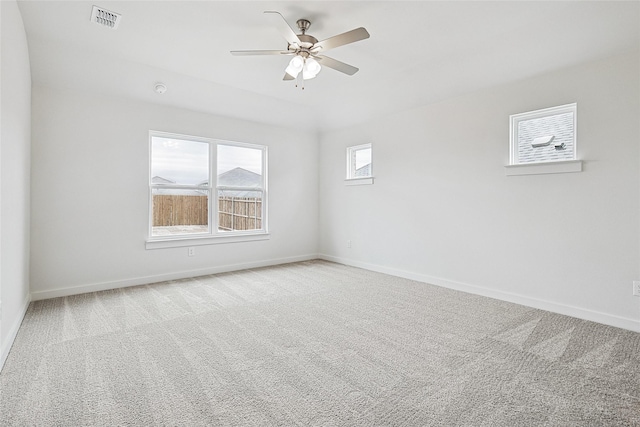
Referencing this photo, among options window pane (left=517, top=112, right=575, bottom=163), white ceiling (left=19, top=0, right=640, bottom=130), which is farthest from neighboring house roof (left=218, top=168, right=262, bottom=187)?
window pane (left=517, top=112, right=575, bottom=163)

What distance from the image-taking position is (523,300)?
3480mm

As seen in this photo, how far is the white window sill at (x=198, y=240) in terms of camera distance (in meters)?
4.33

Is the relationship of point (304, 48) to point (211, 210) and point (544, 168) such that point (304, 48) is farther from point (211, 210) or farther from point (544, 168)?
point (211, 210)

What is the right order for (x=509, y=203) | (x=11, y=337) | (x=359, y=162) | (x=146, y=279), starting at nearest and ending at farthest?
1. (x=11, y=337)
2. (x=509, y=203)
3. (x=146, y=279)
4. (x=359, y=162)

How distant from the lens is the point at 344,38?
254 cm

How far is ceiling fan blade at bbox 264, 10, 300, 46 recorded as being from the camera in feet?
8.25

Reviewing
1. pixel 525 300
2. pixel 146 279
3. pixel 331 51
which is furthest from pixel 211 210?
pixel 525 300

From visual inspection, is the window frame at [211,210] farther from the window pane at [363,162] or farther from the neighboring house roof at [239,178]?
the window pane at [363,162]

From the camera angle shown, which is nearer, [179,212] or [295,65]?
[295,65]

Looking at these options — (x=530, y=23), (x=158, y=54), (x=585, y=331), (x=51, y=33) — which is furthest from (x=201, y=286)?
(x=530, y=23)

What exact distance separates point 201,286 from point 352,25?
3436 mm

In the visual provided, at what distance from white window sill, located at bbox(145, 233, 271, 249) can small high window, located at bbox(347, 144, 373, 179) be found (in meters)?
1.84

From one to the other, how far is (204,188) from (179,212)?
0.50 meters

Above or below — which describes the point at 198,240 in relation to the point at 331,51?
below
